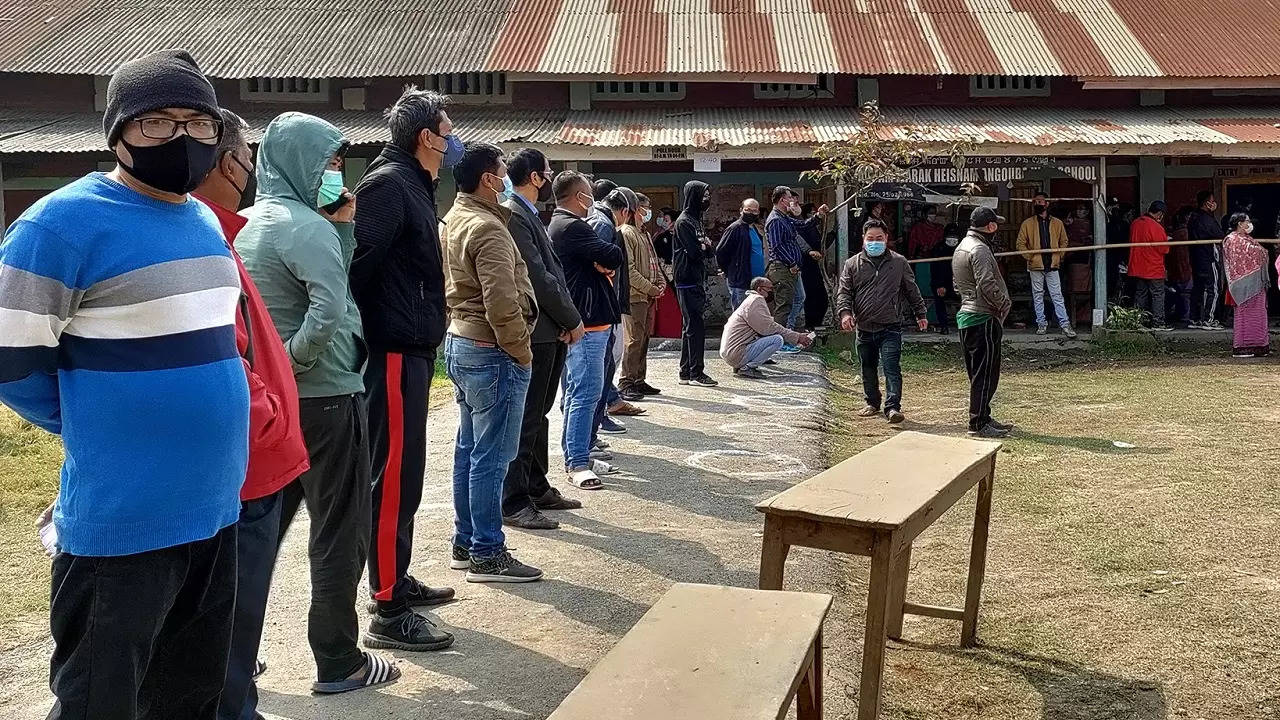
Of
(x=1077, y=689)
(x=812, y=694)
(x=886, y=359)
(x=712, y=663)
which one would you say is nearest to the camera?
(x=712, y=663)

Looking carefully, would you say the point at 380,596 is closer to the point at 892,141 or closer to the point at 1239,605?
the point at 1239,605

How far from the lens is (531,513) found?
5.73 metres

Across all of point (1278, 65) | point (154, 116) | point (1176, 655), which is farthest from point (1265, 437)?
point (1278, 65)

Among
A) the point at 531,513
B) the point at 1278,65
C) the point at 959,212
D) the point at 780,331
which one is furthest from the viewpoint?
the point at 959,212

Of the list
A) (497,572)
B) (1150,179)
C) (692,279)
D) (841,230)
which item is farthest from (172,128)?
(1150,179)

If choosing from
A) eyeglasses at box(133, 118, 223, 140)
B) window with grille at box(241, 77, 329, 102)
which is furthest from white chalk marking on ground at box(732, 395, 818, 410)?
window with grille at box(241, 77, 329, 102)

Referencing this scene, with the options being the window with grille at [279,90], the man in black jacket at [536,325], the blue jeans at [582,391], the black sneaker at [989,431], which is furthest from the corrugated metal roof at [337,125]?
the man in black jacket at [536,325]

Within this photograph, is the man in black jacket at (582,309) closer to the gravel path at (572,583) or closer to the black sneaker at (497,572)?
the gravel path at (572,583)

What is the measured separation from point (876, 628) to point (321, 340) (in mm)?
1804

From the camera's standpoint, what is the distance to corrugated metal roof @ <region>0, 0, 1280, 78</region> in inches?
643

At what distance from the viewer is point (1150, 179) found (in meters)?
17.5

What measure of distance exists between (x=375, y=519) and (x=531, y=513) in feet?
5.68

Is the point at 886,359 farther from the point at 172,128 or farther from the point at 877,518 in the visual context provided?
the point at 172,128

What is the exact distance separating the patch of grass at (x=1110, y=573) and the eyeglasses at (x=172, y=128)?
2735 millimetres
